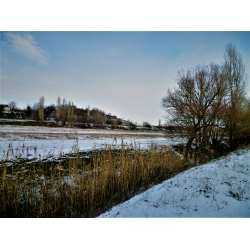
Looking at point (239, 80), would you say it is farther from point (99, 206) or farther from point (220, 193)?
point (99, 206)

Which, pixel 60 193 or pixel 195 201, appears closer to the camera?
pixel 195 201

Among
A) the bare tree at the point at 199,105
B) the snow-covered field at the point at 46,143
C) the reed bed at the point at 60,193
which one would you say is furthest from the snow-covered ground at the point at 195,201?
the bare tree at the point at 199,105

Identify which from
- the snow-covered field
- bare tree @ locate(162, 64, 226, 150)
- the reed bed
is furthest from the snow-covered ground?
bare tree @ locate(162, 64, 226, 150)

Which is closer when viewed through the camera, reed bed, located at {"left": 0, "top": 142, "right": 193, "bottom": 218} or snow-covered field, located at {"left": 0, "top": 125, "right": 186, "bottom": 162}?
reed bed, located at {"left": 0, "top": 142, "right": 193, "bottom": 218}

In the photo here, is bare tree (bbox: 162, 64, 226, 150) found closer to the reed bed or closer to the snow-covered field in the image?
the snow-covered field

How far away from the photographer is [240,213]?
2.90 meters

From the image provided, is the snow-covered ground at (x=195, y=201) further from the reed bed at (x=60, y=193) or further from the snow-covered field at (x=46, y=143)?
the snow-covered field at (x=46, y=143)

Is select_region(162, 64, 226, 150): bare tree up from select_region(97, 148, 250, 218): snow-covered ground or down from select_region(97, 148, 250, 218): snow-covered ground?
up

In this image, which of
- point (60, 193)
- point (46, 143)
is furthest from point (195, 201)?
point (46, 143)


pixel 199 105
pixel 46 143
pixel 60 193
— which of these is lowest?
pixel 60 193

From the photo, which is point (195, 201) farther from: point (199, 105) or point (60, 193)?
point (199, 105)
